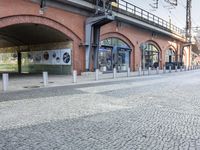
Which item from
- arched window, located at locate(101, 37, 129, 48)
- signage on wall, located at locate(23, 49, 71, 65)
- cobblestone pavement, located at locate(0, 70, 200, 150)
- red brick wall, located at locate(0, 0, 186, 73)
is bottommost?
cobblestone pavement, located at locate(0, 70, 200, 150)

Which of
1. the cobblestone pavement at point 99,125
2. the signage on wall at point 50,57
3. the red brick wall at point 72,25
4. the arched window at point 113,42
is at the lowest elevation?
the cobblestone pavement at point 99,125

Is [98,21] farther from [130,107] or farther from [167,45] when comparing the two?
[167,45]

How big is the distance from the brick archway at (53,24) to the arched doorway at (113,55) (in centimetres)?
414

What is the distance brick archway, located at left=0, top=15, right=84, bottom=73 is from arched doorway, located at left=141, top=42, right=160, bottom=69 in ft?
49.9

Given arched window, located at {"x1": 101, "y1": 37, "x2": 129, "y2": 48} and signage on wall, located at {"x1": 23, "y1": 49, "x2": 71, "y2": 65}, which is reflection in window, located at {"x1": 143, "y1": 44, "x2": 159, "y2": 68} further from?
signage on wall, located at {"x1": 23, "y1": 49, "x2": 71, "y2": 65}

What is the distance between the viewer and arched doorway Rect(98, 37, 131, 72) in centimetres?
3002

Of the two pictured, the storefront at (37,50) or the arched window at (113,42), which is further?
the arched window at (113,42)

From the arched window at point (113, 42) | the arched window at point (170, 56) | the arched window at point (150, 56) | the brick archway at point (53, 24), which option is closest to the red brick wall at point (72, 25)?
the brick archway at point (53, 24)

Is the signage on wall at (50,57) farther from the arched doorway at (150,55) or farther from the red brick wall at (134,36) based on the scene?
the arched doorway at (150,55)

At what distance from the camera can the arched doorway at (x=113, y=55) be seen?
98.5 ft

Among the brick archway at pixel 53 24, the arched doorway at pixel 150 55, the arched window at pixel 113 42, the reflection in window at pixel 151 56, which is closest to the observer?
the brick archway at pixel 53 24

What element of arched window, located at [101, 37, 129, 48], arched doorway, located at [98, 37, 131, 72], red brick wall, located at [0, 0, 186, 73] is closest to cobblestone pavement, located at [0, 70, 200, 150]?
red brick wall, located at [0, 0, 186, 73]

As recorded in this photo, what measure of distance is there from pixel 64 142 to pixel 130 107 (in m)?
4.15

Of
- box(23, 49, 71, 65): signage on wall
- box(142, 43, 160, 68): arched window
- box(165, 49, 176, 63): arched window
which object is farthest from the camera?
box(165, 49, 176, 63): arched window
